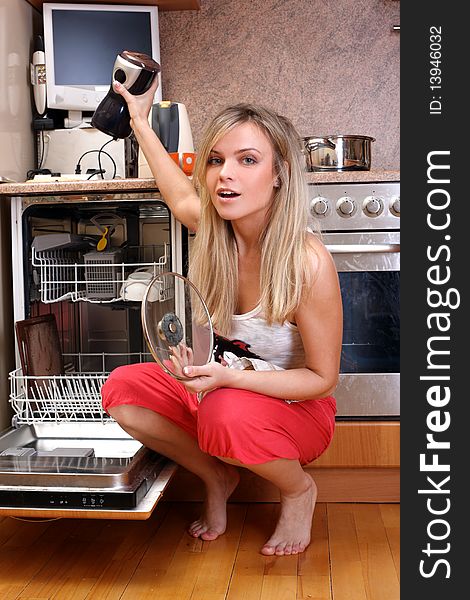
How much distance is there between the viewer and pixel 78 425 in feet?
6.95

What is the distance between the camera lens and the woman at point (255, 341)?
176cm

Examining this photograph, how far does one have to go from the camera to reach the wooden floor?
167cm

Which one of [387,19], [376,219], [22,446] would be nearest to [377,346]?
[376,219]

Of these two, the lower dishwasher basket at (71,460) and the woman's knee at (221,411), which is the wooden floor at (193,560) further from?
the woman's knee at (221,411)

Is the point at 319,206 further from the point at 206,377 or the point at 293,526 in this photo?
the point at 293,526

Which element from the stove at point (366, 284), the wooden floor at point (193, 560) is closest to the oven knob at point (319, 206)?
the stove at point (366, 284)

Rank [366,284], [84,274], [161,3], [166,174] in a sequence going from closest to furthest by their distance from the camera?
[166,174], [366,284], [84,274], [161,3]

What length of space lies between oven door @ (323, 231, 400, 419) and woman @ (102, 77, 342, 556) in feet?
0.61

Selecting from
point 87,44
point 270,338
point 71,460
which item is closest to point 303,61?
point 87,44

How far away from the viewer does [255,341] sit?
190 cm

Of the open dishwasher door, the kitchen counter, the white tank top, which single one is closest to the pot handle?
the kitchen counter

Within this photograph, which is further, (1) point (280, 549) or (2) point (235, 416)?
(1) point (280, 549)

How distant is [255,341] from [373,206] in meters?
0.51

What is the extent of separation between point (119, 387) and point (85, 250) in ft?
2.15
